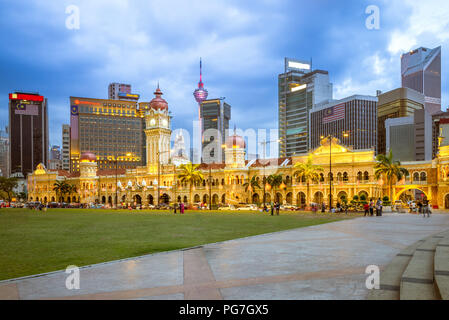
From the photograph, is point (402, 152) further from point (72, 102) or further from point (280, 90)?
point (72, 102)

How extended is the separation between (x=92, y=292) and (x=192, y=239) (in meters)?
9.91

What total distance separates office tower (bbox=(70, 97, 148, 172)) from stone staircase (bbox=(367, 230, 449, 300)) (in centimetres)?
18139

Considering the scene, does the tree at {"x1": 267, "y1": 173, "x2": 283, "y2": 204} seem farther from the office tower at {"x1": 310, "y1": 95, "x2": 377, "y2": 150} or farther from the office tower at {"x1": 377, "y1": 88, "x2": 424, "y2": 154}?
the office tower at {"x1": 377, "y1": 88, "x2": 424, "y2": 154}

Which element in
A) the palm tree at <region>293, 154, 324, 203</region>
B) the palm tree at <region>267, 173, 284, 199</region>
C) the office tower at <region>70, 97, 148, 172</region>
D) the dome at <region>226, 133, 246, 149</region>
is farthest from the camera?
the office tower at <region>70, 97, 148, 172</region>

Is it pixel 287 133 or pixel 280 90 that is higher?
pixel 280 90

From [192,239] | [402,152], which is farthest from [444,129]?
[402,152]

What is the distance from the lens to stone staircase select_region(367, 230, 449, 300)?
288 inches

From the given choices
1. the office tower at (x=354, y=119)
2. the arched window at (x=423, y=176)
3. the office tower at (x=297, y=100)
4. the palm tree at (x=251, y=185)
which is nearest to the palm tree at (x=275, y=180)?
the palm tree at (x=251, y=185)

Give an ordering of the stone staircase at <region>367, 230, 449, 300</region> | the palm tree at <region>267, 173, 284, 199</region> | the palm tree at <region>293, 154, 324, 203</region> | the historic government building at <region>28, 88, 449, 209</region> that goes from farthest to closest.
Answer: the palm tree at <region>267, 173, 284, 199</region> < the historic government building at <region>28, 88, 449, 209</region> < the palm tree at <region>293, 154, 324, 203</region> < the stone staircase at <region>367, 230, 449, 300</region>

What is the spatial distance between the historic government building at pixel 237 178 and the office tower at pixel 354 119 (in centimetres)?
7412

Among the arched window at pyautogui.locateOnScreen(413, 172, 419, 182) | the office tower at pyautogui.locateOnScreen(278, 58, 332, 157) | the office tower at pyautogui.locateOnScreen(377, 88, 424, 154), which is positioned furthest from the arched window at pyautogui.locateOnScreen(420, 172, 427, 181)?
the office tower at pyautogui.locateOnScreen(377, 88, 424, 154)

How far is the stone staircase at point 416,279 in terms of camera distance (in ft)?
24.0

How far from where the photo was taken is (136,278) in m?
9.64
